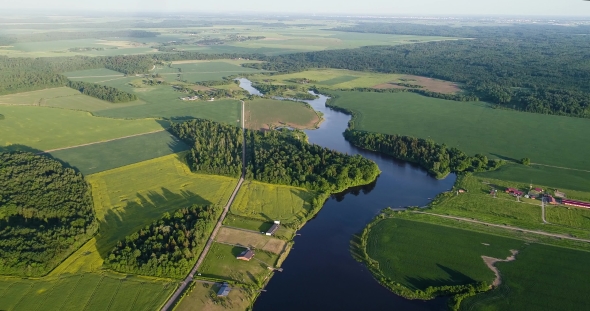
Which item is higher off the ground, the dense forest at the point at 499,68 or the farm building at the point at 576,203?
the dense forest at the point at 499,68

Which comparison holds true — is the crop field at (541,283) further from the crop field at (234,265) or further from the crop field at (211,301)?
the crop field at (211,301)

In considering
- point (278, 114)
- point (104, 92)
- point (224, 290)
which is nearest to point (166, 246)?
point (224, 290)

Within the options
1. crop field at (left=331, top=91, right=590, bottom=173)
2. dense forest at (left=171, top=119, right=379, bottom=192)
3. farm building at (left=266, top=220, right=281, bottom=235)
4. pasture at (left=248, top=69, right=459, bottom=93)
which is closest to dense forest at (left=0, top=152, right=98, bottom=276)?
dense forest at (left=171, top=119, right=379, bottom=192)

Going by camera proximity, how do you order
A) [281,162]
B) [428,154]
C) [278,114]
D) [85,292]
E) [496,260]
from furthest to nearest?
[278,114] < [428,154] < [281,162] < [496,260] < [85,292]

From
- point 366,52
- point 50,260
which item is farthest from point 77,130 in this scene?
point 366,52

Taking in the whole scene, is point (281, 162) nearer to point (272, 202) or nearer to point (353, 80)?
point (272, 202)

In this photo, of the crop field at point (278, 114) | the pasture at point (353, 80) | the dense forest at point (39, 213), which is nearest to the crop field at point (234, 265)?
the dense forest at point (39, 213)

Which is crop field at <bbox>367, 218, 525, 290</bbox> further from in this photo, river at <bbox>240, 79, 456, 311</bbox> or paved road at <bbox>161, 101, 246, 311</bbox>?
paved road at <bbox>161, 101, 246, 311</bbox>
